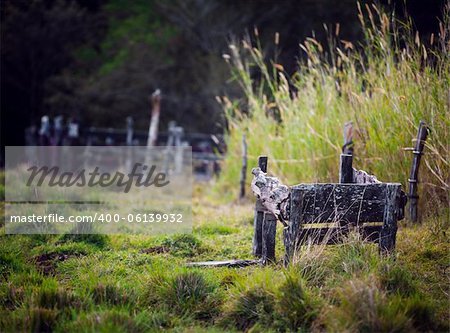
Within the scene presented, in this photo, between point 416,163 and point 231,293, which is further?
point 416,163

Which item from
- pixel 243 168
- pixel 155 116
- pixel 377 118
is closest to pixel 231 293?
pixel 377 118

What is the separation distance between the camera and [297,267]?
4129mm

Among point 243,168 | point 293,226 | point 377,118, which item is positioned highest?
point 377,118

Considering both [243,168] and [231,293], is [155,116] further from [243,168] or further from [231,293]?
[231,293]

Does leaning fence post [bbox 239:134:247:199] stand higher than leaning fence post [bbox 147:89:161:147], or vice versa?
leaning fence post [bbox 147:89:161:147]

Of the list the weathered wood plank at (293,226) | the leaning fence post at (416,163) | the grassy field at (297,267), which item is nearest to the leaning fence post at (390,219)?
the grassy field at (297,267)

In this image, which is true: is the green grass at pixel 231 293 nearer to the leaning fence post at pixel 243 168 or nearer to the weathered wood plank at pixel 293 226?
the weathered wood plank at pixel 293 226

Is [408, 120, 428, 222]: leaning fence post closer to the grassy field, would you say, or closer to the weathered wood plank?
the grassy field

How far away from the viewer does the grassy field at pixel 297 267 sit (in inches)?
140

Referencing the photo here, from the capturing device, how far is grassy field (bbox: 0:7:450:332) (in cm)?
356

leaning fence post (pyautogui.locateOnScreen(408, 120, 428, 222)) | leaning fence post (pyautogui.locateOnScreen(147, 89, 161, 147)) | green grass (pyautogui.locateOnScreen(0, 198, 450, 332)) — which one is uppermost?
leaning fence post (pyautogui.locateOnScreen(147, 89, 161, 147))

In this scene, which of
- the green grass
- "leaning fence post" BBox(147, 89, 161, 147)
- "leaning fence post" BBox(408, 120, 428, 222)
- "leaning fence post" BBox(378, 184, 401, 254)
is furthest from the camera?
"leaning fence post" BBox(147, 89, 161, 147)

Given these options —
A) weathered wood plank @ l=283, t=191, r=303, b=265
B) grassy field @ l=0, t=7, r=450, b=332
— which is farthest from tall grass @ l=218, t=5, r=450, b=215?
weathered wood plank @ l=283, t=191, r=303, b=265

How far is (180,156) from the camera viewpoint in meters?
12.6
